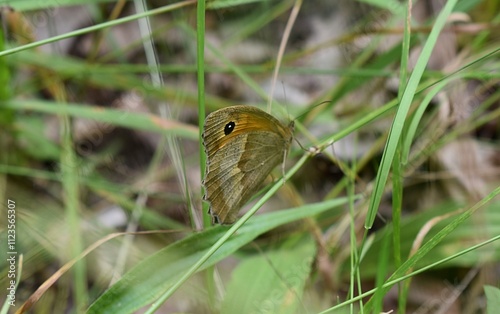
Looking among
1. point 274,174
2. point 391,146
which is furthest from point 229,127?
point 274,174

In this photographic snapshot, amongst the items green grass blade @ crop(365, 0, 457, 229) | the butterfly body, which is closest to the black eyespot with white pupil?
the butterfly body

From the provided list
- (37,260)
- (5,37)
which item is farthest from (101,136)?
(37,260)

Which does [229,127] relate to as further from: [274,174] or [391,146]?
[274,174]

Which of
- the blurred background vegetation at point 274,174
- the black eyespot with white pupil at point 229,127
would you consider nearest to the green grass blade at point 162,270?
the blurred background vegetation at point 274,174

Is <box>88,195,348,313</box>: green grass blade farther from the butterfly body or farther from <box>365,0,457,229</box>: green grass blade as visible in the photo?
<box>365,0,457,229</box>: green grass blade

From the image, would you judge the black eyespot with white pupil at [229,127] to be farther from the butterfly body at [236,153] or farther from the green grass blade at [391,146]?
the green grass blade at [391,146]

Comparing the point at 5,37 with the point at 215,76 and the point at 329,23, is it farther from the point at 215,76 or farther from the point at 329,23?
the point at 329,23
